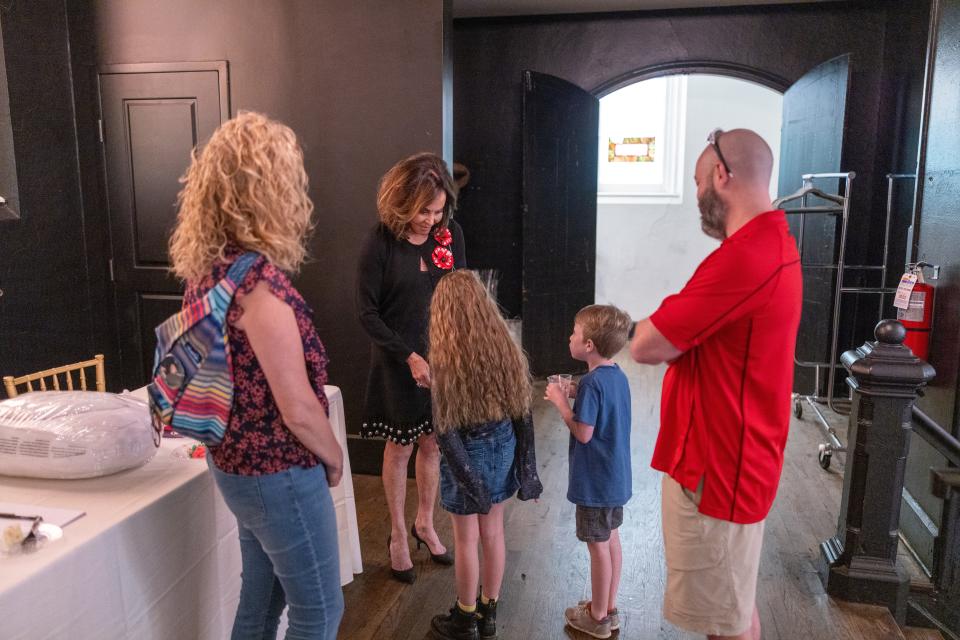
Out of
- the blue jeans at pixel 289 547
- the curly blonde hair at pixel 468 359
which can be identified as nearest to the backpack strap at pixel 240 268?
the blue jeans at pixel 289 547

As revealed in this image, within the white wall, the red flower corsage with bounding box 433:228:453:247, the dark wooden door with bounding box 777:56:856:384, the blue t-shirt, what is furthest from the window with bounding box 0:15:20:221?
the white wall

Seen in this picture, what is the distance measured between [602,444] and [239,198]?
1.22 meters

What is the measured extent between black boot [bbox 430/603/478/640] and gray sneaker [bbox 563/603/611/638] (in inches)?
12.8

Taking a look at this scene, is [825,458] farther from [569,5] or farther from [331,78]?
[569,5]

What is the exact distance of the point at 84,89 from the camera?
3686 mm

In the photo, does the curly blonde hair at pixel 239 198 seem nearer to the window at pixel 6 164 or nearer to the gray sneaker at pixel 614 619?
the gray sneaker at pixel 614 619

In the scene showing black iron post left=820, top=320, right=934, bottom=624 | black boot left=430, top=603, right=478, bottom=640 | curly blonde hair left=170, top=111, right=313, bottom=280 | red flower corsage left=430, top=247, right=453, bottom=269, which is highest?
curly blonde hair left=170, top=111, right=313, bottom=280

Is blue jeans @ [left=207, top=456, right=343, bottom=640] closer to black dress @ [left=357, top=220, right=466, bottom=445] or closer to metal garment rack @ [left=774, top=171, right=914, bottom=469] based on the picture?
black dress @ [left=357, top=220, right=466, bottom=445]

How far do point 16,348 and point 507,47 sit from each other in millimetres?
3897

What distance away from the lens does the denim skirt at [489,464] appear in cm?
197

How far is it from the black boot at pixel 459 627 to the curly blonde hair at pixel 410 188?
1217 mm

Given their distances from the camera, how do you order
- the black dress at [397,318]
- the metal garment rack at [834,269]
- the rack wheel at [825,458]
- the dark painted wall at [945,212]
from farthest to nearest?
the metal garment rack at [834,269], the rack wheel at [825,458], the dark painted wall at [945,212], the black dress at [397,318]

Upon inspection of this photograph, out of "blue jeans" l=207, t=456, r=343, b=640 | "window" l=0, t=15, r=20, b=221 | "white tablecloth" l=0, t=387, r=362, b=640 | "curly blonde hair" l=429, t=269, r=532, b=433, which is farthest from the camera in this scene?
"window" l=0, t=15, r=20, b=221

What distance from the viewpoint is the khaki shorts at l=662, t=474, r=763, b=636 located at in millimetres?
1537
